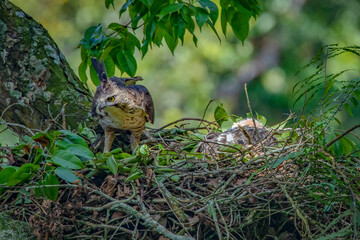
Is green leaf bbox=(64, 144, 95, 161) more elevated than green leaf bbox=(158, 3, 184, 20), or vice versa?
green leaf bbox=(158, 3, 184, 20)

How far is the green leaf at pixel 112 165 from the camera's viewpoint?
267 centimetres

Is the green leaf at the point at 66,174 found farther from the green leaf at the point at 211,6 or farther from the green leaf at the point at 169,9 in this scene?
the green leaf at the point at 211,6

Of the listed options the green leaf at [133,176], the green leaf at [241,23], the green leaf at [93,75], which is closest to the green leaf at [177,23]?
the green leaf at [241,23]

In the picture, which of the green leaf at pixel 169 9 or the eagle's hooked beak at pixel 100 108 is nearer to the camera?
the green leaf at pixel 169 9

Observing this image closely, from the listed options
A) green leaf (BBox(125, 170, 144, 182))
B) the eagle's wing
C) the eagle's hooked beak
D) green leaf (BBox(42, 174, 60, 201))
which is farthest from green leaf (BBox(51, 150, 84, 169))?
the eagle's wing

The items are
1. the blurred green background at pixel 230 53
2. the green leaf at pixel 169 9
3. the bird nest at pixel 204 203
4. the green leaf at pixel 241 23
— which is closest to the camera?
the bird nest at pixel 204 203

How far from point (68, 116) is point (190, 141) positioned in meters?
0.85

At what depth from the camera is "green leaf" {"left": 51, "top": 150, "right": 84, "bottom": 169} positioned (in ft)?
8.59

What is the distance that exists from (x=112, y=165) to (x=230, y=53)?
9.11 metres

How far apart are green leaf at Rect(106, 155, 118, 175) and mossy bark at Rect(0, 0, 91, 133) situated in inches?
34.4

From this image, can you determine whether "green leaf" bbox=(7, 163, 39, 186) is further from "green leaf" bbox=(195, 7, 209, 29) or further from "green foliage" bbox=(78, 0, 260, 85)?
"green leaf" bbox=(195, 7, 209, 29)

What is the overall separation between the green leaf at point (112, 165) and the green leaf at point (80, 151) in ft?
0.38

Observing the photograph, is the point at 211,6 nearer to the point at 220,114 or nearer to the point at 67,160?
the point at 220,114

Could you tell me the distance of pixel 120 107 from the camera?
3.10 meters
